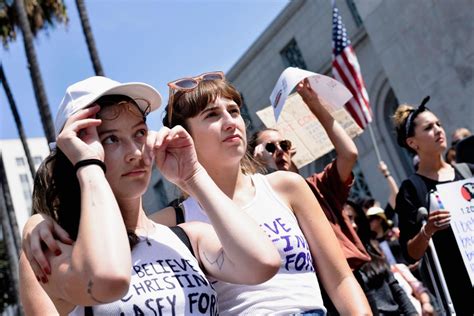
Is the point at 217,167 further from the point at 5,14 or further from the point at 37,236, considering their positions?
the point at 5,14

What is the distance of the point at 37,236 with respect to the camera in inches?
92.8

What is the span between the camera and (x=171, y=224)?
124 inches

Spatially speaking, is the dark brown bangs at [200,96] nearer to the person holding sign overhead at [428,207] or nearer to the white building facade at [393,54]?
the person holding sign overhead at [428,207]

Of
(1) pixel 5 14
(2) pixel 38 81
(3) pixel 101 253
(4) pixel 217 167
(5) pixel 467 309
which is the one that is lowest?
(5) pixel 467 309

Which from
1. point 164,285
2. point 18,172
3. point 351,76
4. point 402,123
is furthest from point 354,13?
point 18,172

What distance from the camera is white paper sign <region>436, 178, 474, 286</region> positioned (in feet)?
14.8

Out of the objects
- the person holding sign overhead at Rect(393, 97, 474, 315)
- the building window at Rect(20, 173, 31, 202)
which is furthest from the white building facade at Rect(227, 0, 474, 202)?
the building window at Rect(20, 173, 31, 202)

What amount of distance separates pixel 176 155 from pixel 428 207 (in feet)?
8.32

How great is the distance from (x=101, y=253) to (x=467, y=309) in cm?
311

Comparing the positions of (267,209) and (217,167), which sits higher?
(217,167)

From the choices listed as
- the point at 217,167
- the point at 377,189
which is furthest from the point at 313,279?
the point at 377,189

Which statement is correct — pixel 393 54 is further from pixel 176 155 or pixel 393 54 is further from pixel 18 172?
pixel 18 172

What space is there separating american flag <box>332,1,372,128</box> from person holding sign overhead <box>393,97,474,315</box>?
5.68 m

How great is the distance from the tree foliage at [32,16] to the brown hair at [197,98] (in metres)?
19.5
